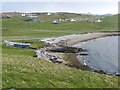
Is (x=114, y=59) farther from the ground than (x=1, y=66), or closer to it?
closer to it

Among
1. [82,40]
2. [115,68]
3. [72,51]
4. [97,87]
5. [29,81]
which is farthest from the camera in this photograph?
[82,40]

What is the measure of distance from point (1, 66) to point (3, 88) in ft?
27.9

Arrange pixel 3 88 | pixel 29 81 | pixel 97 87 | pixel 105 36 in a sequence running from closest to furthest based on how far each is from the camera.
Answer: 1. pixel 3 88
2. pixel 29 81
3. pixel 97 87
4. pixel 105 36

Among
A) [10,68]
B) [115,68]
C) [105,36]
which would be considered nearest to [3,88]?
[10,68]

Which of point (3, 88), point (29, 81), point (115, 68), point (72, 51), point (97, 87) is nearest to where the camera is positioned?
point (3, 88)

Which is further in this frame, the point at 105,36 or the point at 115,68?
the point at 105,36

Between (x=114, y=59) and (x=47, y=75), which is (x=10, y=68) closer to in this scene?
(x=47, y=75)

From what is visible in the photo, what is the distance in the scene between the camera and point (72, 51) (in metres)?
92.9

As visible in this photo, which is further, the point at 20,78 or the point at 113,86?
the point at 113,86

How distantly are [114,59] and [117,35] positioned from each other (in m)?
79.6

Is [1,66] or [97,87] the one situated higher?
[1,66]

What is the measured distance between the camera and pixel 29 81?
3588 centimetres

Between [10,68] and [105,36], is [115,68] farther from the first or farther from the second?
[105,36]

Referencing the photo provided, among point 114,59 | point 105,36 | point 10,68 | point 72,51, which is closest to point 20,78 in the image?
point 10,68
